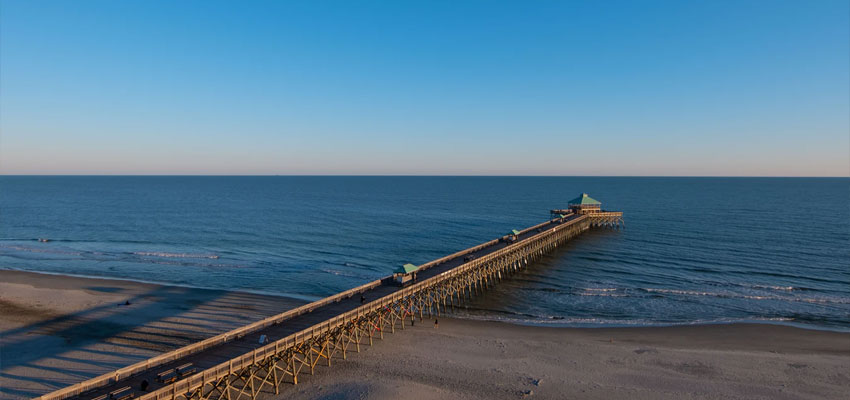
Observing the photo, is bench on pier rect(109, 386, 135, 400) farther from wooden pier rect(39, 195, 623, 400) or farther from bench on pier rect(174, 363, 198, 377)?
bench on pier rect(174, 363, 198, 377)

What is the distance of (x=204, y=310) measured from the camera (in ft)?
116

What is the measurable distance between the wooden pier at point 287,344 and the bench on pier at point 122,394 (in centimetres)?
4

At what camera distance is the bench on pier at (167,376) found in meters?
18.0

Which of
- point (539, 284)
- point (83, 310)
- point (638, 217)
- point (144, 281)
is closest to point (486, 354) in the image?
point (539, 284)

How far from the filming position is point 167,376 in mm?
18359

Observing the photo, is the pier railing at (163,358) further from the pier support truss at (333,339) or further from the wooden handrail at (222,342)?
the pier support truss at (333,339)

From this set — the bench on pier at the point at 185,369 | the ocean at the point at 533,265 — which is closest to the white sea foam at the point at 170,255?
the ocean at the point at 533,265

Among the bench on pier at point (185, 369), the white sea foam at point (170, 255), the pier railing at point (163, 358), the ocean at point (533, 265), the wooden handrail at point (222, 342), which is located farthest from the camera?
the white sea foam at point (170, 255)

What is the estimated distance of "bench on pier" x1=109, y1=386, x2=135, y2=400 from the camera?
16562 mm

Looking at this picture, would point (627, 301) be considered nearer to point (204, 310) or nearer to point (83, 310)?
point (204, 310)

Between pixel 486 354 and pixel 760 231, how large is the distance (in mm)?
71219

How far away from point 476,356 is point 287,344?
1179 cm

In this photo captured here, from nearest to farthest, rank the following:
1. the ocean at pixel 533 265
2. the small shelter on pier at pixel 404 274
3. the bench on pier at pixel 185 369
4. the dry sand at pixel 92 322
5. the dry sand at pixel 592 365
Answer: the bench on pier at pixel 185 369 < the dry sand at pixel 592 365 < the dry sand at pixel 92 322 < the small shelter on pier at pixel 404 274 < the ocean at pixel 533 265

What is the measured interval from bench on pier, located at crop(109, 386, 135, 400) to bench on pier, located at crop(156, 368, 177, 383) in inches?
41.4
